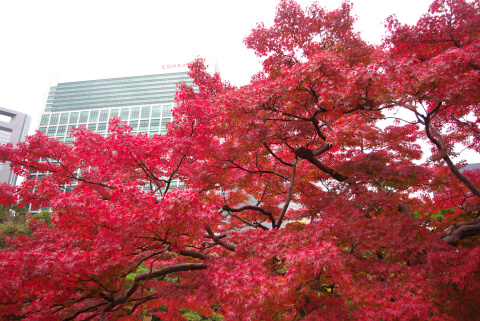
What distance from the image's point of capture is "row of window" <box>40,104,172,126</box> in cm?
6147

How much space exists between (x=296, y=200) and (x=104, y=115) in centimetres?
6764

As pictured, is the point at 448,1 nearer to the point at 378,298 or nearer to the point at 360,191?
the point at 360,191

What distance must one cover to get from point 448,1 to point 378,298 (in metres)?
5.50

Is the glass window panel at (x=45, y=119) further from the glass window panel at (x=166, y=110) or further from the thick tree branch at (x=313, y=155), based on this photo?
the thick tree branch at (x=313, y=155)

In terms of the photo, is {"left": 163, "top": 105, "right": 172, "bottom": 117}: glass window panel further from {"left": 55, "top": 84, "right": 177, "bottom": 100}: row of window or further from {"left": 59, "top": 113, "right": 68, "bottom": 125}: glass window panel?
{"left": 59, "top": 113, "right": 68, "bottom": 125}: glass window panel

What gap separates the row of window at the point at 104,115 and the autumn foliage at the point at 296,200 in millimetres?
57137

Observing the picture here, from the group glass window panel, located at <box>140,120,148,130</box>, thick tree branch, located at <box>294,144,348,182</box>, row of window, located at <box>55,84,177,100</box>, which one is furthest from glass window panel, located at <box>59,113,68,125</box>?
thick tree branch, located at <box>294,144,348,182</box>

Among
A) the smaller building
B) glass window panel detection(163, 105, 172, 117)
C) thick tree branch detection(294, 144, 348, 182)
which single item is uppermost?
glass window panel detection(163, 105, 172, 117)

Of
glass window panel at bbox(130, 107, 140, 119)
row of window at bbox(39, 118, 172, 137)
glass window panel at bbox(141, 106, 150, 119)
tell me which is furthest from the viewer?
glass window panel at bbox(130, 107, 140, 119)

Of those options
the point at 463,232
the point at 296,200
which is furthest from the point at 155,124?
the point at 463,232

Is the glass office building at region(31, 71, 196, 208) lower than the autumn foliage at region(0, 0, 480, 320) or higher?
higher

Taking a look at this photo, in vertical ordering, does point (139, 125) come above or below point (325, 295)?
above

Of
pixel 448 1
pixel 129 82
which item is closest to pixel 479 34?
pixel 448 1

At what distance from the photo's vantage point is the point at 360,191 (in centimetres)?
456
